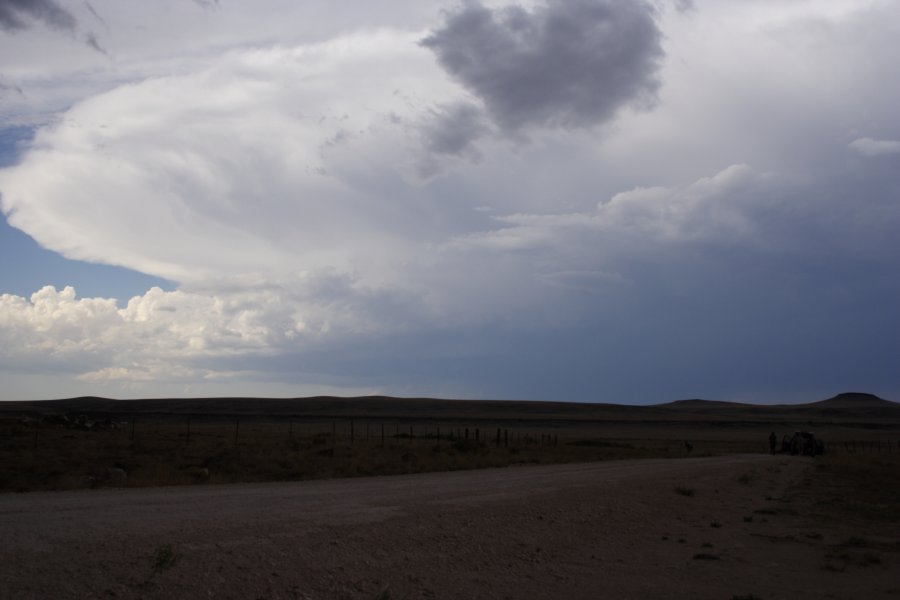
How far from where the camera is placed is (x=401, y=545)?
47.1ft

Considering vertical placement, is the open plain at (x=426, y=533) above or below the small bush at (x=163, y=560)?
below

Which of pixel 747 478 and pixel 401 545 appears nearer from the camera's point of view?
pixel 401 545

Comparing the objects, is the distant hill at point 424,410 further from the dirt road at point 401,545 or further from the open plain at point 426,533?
the dirt road at point 401,545

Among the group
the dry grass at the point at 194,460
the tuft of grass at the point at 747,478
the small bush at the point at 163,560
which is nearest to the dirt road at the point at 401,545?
the small bush at the point at 163,560

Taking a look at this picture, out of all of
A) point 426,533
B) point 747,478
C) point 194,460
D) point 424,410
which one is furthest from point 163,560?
point 424,410

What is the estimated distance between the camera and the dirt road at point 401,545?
1100cm

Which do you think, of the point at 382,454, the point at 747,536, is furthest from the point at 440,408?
the point at 747,536

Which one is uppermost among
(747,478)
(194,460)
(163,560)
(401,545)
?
(163,560)

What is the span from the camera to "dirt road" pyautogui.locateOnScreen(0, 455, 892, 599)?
1100cm

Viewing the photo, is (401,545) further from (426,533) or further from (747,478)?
(747,478)

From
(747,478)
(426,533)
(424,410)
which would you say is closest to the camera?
(426,533)

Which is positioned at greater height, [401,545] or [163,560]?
[163,560]

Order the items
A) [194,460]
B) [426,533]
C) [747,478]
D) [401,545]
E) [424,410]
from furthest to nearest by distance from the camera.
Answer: [424,410]
[747,478]
[194,460]
[426,533]
[401,545]

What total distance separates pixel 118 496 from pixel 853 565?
15810mm
